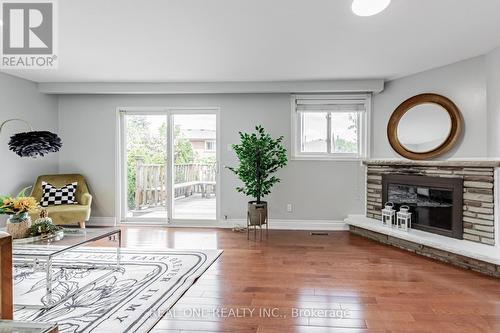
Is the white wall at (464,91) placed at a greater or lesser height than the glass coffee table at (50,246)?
greater

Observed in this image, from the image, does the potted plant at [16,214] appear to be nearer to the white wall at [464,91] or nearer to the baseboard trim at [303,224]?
the baseboard trim at [303,224]

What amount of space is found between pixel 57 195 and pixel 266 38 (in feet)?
13.1

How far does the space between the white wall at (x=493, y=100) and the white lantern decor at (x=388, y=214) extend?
4.47 feet

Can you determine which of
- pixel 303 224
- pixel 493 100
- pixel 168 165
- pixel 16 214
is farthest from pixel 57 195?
pixel 493 100

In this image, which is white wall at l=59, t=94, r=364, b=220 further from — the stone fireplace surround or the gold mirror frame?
the stone fireplace surround

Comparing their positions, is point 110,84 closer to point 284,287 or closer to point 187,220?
point 187,220

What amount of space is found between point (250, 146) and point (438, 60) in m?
2.65

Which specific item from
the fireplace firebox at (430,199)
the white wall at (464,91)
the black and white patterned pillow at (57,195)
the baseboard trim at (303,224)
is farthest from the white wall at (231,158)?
the white wall at (464,91)

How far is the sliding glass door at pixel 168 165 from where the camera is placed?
211 inches

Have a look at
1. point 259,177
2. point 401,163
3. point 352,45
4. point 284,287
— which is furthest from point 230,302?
point 401,163

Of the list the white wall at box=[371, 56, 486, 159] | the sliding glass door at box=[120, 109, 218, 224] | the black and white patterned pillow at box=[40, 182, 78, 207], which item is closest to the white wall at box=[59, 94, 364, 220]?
the sliding glass door at box=[120, 109, 218, 224]

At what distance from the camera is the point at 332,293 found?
2.65 metres

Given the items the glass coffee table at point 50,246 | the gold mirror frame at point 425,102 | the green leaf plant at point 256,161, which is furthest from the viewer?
the green leaf plant at point 256,161

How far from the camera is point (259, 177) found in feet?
15.0
